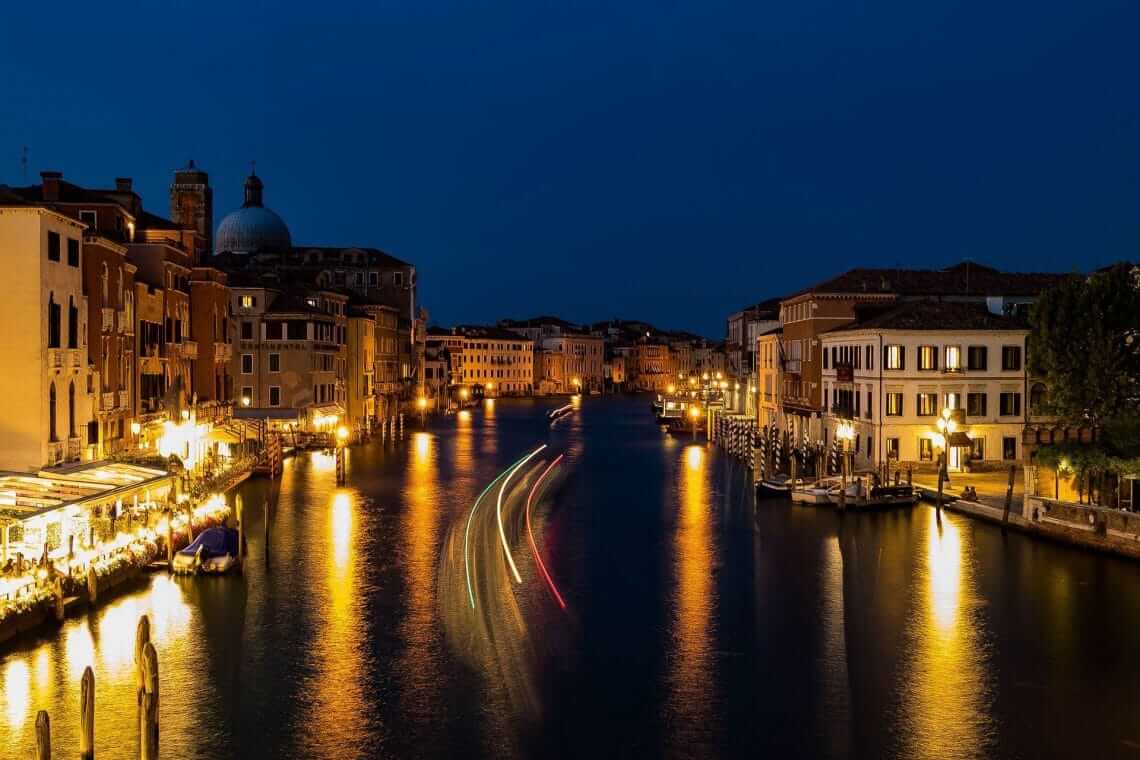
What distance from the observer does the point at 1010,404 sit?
4094 centimetres

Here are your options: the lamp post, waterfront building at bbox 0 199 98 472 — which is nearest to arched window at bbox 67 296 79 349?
waterfront building at bbox 0 199 98 472

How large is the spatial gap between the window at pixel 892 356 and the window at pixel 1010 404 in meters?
3.87

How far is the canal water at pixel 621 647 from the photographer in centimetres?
1509

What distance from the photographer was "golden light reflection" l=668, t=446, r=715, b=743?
16250mm

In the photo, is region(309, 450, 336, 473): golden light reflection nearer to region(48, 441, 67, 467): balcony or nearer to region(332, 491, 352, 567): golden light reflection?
region(332, 491, 352, 567): golden light reflection

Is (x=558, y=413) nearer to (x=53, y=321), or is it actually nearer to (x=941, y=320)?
(x=941, y=320)

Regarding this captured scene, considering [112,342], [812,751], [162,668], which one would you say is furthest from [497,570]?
[112,342]

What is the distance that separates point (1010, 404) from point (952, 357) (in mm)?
2754

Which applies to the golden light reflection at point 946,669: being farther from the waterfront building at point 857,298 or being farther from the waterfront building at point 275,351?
the waterfront building at point 275,351

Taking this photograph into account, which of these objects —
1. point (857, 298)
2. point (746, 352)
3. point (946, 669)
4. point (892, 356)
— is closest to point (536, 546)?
point (946, 669)

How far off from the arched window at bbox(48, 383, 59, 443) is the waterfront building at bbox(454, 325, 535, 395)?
400 feet

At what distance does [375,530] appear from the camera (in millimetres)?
31766

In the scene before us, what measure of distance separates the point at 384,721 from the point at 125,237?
2750cm

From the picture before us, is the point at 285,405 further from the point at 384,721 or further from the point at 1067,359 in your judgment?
the point at 384,721
